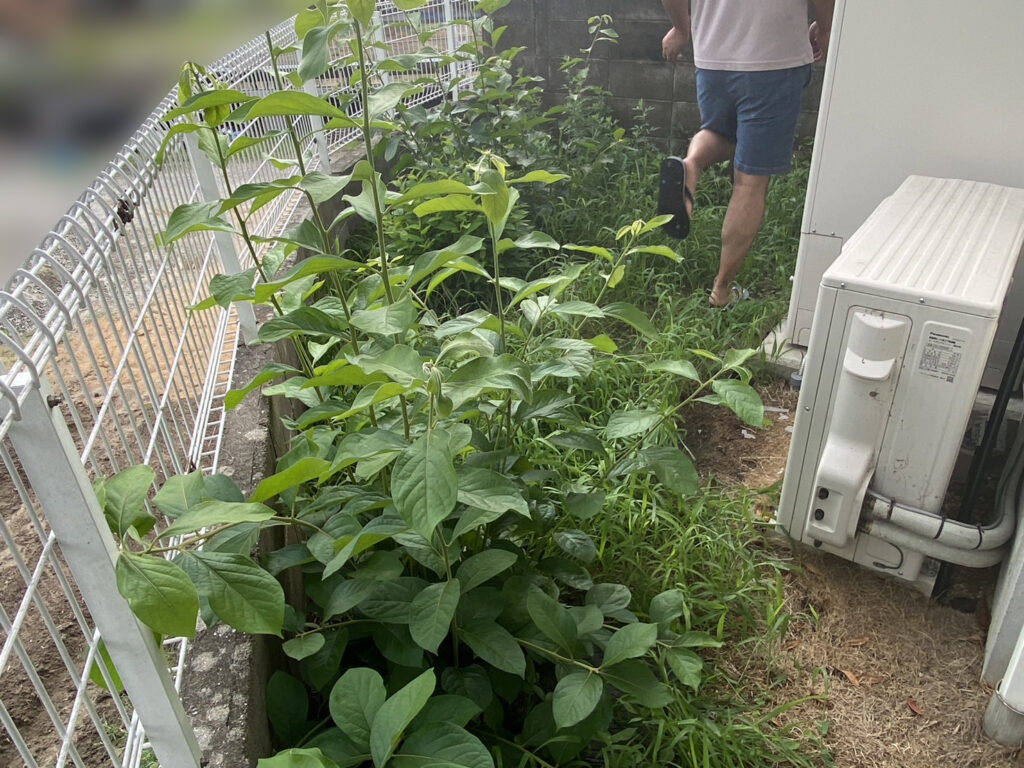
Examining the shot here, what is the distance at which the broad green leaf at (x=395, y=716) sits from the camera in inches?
42.0

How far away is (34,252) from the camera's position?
1.02 metres

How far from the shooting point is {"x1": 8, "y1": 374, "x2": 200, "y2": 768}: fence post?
841 mm

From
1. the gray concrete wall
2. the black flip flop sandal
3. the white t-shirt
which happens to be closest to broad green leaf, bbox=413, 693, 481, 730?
the black flip flop sandal

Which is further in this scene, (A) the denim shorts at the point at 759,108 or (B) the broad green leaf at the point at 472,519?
(A) the denim shorts at the point at 759,108

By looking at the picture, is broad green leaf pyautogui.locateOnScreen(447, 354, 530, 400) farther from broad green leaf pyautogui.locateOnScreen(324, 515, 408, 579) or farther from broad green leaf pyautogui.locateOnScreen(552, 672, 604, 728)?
broad green leaf pyautogui.locateOnScreen(552, 672, 604, 728)

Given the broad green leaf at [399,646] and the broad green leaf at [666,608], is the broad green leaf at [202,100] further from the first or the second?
the broad green leaf at [666,608]

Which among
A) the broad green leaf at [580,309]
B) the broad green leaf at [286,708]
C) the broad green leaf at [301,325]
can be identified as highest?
the broad green leaf at [301,325]

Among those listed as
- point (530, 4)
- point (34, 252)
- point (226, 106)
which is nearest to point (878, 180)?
point (226, 106)

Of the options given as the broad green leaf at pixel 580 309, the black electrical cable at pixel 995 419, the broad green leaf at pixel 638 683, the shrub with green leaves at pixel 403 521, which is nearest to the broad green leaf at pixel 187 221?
the shrub with green leaves at pixel 403 521

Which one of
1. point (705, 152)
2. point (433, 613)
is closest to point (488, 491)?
point (433, 613)

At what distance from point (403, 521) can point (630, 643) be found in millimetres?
497

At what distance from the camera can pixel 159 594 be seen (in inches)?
36.2

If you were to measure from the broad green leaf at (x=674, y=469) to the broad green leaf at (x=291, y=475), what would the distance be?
0.74 m

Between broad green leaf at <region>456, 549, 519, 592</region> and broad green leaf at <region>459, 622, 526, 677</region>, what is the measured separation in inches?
4.4
